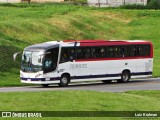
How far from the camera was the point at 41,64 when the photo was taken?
3569 cm

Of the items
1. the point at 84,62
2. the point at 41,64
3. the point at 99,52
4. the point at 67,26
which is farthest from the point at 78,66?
the point at 67,26

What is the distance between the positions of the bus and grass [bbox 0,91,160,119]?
12.7 metres

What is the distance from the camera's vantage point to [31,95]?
21.4m

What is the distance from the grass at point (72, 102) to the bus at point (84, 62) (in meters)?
12.7

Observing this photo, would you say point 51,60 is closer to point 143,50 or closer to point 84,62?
point 84,62

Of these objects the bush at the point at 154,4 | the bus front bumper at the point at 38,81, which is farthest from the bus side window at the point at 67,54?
the bush at the point at 154,4

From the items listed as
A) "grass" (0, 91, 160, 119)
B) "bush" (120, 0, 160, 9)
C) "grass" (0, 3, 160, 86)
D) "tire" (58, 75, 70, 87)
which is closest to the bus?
"tire" (58, 75, 70, 87)

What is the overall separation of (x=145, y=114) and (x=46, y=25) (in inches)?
1681

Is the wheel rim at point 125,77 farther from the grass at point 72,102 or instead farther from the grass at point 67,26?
the grass at point 72,102

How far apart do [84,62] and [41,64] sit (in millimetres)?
3316

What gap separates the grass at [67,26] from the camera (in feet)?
161

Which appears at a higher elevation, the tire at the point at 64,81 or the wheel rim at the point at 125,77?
the tire at the point at 64,81

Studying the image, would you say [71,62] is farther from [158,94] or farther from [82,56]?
[158,94]

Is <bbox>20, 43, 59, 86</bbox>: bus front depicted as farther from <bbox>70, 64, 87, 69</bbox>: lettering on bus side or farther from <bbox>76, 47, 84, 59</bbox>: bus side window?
<bbox>76, 47, 84, 59</bbox>: bus side window
